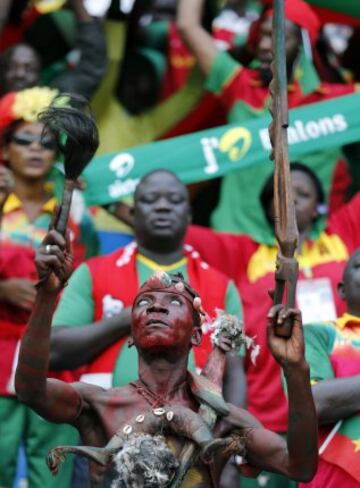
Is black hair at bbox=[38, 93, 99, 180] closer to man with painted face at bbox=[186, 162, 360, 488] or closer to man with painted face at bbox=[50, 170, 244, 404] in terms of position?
man with painted face at bbox=[50, 170, 244, 404]

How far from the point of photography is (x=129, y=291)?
7.64m

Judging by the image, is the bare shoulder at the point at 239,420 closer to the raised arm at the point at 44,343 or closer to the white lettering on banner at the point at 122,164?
the raised arm at the point at 44,343

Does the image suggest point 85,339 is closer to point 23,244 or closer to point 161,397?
point 23,244

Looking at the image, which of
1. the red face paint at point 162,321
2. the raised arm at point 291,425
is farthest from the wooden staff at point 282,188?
the red face paint at point 162,321

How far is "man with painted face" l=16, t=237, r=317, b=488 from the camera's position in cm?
554

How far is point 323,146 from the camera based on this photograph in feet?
29.2

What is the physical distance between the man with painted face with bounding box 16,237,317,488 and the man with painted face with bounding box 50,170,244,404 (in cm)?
129

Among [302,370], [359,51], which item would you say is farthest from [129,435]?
[359,51]

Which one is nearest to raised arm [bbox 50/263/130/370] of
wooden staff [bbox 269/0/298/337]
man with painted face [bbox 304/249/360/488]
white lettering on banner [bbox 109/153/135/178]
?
man with painted face [bbox 304/249/360/488]

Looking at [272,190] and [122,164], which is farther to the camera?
[272,190]

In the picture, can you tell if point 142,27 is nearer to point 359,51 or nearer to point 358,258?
point 359,51

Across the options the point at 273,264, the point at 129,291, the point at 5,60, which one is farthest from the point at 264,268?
the point at 5,60

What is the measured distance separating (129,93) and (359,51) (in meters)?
1.67

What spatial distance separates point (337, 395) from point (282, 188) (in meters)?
1.44
